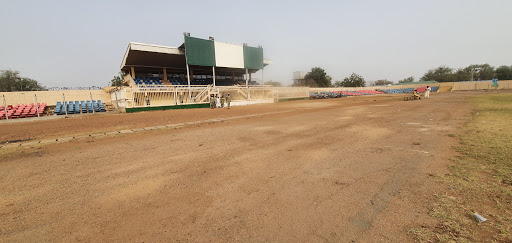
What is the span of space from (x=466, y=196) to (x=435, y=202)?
51 centimetres

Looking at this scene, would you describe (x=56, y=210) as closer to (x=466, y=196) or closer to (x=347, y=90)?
(x=466, y=196)

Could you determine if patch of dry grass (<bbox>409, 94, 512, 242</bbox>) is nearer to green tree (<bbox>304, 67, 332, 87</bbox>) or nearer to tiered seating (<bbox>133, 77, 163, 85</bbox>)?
tiered seating (<bbox>133, 77, 163, 85</bbox>)

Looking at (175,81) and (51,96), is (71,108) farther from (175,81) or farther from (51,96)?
(175,81)

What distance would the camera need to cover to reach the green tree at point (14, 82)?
1655 inches

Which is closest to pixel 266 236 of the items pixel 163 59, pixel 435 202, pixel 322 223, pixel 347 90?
pixel 322 223

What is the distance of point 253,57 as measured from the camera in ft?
93.1

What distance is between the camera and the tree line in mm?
63906

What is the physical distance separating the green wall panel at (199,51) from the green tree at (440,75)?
317 feet

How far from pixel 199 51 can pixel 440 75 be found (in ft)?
336

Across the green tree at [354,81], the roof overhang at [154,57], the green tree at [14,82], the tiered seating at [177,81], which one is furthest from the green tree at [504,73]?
the green tree at [14,82]

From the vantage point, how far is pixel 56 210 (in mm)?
2770

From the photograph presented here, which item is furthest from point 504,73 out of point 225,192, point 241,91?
point 225,192

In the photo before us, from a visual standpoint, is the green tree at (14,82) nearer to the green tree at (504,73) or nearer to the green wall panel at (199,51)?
the green wall panel at (199,51)

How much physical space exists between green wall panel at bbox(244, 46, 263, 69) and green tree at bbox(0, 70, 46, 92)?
5151 centimetres
